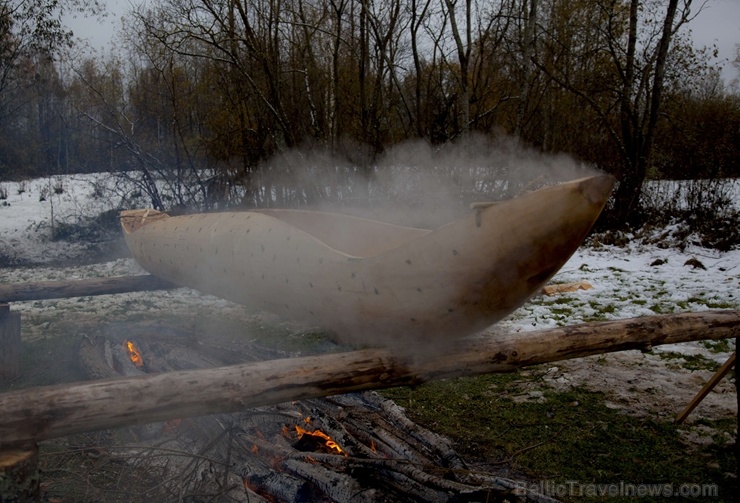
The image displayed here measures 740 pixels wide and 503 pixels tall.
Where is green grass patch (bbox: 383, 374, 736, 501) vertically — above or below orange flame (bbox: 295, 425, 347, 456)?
below

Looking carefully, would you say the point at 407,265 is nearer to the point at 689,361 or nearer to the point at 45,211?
the point at 689,361

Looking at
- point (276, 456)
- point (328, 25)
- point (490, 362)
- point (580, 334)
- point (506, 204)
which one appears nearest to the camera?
point (506, 204)

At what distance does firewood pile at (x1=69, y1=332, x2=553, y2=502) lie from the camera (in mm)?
1915

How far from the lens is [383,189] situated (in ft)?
22.2

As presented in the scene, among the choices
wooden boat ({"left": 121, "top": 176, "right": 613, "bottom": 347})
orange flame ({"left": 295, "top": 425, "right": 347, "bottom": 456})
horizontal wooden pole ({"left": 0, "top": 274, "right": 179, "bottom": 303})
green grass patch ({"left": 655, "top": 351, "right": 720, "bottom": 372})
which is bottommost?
green grass patch ({"left": 655, "top": 351, "right": 720, "bottom": 372})

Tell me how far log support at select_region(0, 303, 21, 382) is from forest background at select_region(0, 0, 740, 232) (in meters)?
4.00

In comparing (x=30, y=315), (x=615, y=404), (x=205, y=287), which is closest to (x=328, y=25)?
(x=30, y=315)

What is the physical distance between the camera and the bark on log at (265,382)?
1315mm

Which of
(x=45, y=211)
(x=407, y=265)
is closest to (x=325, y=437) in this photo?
(x=407, y=265)

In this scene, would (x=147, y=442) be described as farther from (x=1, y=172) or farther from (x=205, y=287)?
(x=1, y=172)

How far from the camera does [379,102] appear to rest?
8219mm

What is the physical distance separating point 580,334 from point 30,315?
5.42 meters

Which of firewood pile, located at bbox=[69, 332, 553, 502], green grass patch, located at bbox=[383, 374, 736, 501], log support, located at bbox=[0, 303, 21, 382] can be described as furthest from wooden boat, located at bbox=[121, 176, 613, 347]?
log support, located at bbox=[0, 303, 21, 382]

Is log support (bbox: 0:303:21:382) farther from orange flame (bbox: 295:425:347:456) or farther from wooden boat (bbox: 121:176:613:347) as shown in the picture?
orange flame (bbox: 295:425:347:456)
